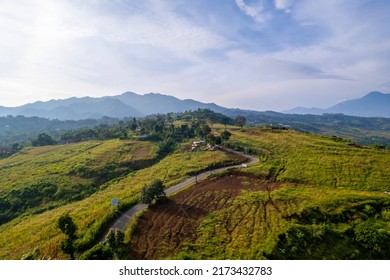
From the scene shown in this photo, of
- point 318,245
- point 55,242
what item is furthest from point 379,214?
point 55,242

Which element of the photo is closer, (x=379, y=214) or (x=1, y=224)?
(x=379, y=214)

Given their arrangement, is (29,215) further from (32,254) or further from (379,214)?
(379,214)

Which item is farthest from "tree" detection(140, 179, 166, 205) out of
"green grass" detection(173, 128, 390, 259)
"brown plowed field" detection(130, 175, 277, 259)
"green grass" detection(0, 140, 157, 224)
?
"green grass" detection(0, 140, 157, 224)

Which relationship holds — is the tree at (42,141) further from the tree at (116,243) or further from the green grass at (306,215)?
the tree at (116,243)

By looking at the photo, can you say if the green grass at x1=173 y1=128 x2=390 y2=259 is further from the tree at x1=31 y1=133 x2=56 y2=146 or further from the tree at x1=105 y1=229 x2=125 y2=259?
the tree at x1=31 y1=133 x2=56 y2=146

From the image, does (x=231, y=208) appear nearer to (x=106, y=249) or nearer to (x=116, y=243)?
(x=116, y=243)

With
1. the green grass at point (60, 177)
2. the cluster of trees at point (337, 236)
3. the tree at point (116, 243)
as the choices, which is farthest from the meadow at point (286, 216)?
the green grass at point (60, 177)
